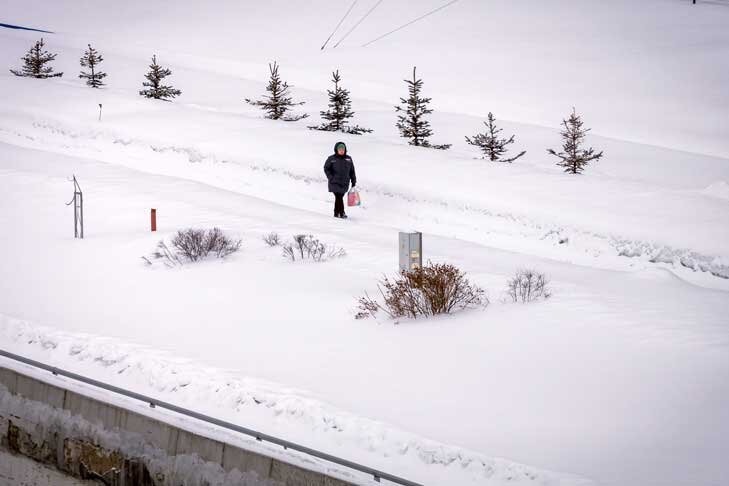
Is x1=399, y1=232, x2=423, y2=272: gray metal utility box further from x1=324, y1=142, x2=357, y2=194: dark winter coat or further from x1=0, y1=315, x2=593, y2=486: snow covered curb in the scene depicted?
x1=324, y1=142, x2=357, y2=194: dark winter coat

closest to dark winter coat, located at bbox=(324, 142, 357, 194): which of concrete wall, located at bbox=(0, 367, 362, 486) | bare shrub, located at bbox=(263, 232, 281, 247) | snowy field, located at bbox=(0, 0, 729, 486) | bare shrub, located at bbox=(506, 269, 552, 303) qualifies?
snowy field, located at bbox=(0, 0, 729, 486)

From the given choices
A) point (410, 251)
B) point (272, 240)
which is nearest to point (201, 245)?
point (272, 240)

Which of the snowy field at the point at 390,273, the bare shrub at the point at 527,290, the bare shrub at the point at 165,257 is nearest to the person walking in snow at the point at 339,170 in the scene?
the snowy field at the point at 390,273

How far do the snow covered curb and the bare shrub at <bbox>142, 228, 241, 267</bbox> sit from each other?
2874mm

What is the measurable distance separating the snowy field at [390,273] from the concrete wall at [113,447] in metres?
0.79

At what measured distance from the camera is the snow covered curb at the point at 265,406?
5402 millimetres

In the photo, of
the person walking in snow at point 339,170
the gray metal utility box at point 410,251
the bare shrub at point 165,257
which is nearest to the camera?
the gray metal utility box at point 410,251

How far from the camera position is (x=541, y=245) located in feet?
50.7

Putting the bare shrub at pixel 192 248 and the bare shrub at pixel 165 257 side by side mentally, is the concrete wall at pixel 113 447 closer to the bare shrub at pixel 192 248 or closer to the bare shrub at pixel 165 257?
the bare shrub at pixel 165 257

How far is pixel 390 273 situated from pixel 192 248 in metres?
3.35

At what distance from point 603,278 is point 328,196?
31.2 feet

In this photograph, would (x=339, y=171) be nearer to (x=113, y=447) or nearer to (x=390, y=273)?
(x=390, y=273)

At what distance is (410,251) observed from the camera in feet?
31.8

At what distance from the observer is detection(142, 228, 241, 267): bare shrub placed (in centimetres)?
1155
